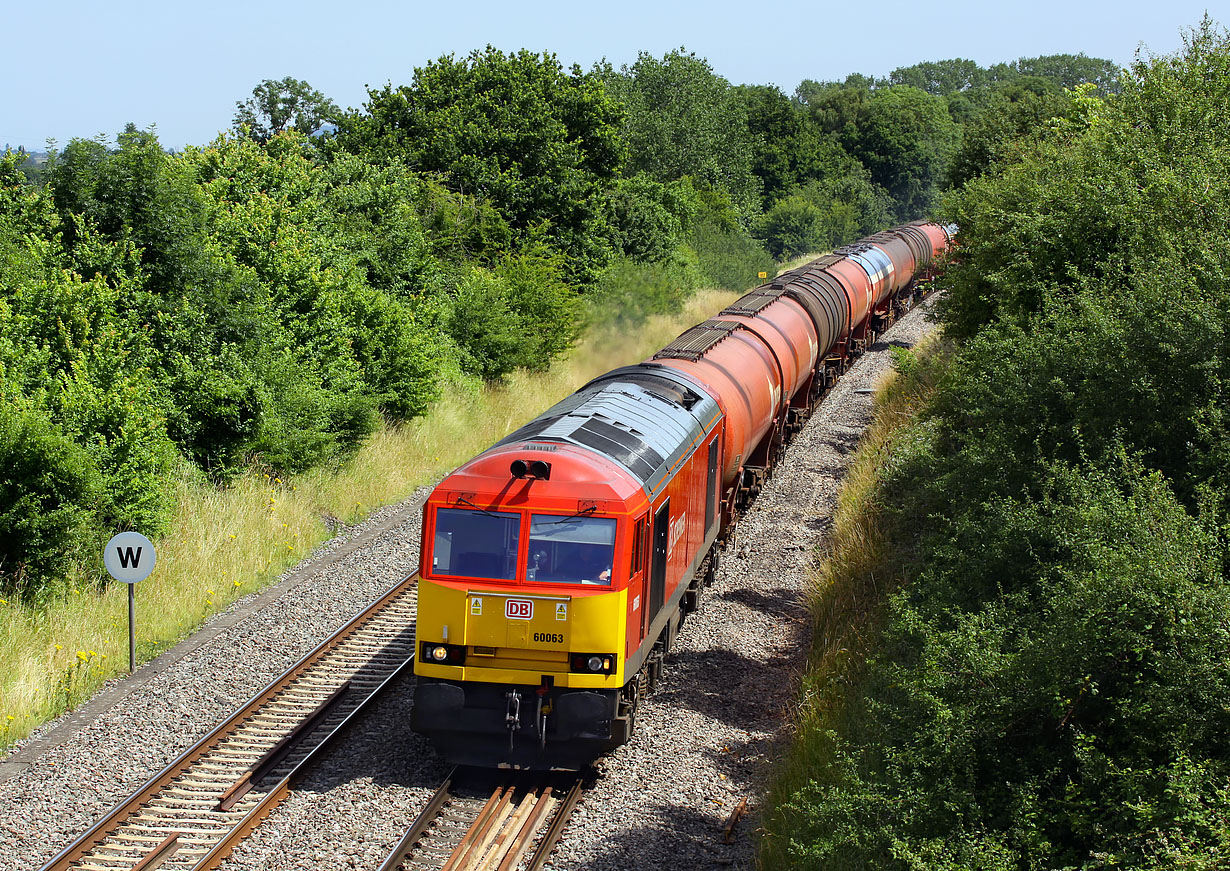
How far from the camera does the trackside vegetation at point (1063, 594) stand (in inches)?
257

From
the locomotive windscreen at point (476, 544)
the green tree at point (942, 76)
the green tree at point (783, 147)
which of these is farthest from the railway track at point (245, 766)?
the green tree at point (942, 76)

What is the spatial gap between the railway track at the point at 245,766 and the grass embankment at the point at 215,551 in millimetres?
2141

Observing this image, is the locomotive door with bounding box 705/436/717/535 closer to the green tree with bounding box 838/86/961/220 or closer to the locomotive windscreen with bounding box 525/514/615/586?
the locomotive windscreen with bounding box 525/514/615/586

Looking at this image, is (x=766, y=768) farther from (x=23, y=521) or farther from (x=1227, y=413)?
(x=23, y=521)

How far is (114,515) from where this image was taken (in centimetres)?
1451

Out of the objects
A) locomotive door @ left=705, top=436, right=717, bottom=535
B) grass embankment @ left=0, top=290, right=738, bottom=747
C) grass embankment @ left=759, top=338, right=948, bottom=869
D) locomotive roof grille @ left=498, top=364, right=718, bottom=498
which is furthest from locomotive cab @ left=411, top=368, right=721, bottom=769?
grass embankment @ left=0, top=290, right=738, bottom=747

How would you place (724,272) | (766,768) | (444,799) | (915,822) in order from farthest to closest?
(724,272) < (766,768) < (444,799) < (915,822)

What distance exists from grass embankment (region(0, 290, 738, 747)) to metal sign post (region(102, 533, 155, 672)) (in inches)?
21.2

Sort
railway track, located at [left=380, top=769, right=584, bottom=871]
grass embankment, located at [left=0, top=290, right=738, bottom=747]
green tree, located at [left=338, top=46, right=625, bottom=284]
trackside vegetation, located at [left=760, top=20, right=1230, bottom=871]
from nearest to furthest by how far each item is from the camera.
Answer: trackside vegetation, located at [left=760, top=20, right=1230, bottom=871]
railway track, located at [left=380, top=769, right=584, bottom=871]
grass embankment, located at [left=0, top=290, right=738, bottom=747]
green tree, located at [left=338, top=46, right=625, bottom=284]

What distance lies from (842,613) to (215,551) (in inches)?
369

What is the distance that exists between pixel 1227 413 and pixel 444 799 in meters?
7.70

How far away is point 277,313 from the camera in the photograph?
2059 centimetres

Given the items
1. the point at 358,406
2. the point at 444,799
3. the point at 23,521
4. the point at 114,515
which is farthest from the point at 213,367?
the point at 444,799

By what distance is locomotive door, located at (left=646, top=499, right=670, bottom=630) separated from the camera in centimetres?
1083
